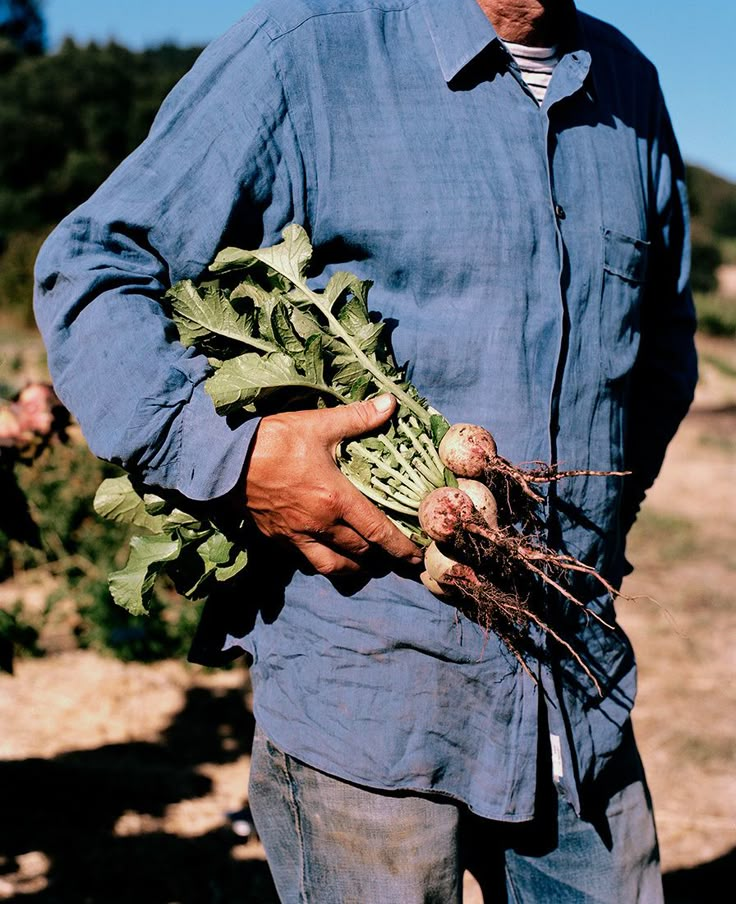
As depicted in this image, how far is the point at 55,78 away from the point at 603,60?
Answer: 33478 millimetres

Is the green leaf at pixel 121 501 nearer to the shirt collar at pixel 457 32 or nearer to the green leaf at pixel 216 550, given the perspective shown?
the green leaf at pixel 216 550

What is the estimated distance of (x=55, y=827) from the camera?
3789 millimetres

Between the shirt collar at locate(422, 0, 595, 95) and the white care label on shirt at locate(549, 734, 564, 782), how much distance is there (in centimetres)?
132

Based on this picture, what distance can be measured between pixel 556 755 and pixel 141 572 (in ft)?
3.01

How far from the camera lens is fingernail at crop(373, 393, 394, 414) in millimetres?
1811

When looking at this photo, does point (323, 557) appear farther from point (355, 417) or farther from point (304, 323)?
point (304, 323)

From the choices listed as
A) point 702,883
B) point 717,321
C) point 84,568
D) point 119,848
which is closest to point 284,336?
point 119,848

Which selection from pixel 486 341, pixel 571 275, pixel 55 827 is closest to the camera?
pixel 486 341

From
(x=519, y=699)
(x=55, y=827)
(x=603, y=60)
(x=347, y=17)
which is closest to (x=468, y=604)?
(x=519, y=699)

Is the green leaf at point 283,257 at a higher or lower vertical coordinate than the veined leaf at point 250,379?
higher

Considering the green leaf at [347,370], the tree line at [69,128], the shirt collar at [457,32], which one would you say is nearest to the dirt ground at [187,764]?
the green leaf at [347,370]

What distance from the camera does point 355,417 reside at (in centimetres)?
180

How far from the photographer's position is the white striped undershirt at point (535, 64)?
6.89 ft

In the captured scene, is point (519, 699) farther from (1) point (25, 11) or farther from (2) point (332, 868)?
(1) point (25, 11)
